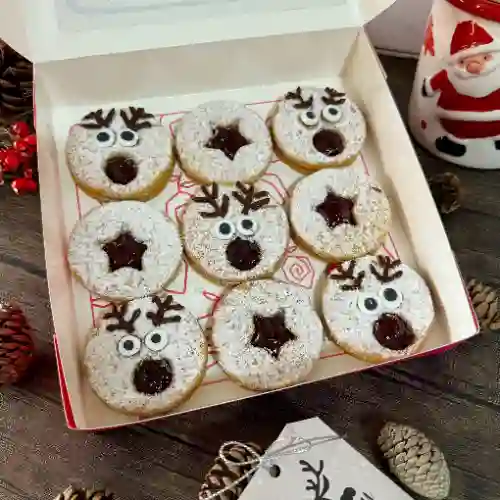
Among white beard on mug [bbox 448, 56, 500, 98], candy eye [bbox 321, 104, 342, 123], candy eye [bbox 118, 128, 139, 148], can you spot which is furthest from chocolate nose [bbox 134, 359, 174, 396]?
white beard on mug [bbox 448, 56, 500, 98]

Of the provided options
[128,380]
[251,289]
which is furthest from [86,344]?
[251,289]

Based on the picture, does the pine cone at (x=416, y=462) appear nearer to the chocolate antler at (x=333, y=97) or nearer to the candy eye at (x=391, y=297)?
the candy eye at (x=391, y=297)

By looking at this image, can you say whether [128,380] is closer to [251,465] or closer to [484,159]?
[251,465]

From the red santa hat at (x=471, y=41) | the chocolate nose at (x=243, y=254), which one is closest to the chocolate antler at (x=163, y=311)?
the chocolate nose at (x=243, y=254)

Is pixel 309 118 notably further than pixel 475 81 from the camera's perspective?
Yes

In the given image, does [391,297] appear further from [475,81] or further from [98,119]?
[98,119]

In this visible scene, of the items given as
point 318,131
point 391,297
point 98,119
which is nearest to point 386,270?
point 391,297

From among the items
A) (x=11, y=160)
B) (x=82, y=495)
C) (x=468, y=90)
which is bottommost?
(x=82, y=495)
